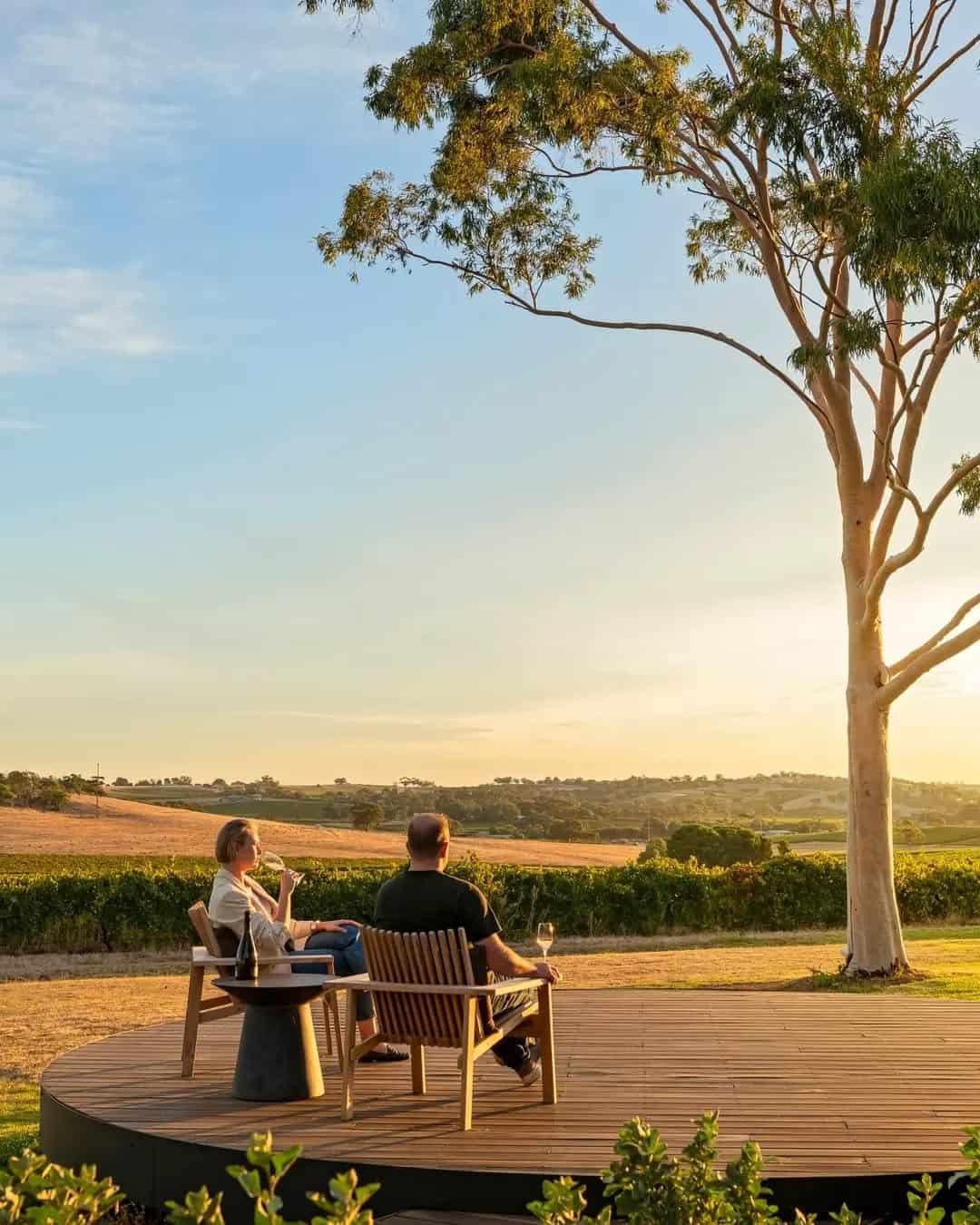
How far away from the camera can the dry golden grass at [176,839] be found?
37312mm

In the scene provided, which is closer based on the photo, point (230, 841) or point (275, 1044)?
point (275, 1044)

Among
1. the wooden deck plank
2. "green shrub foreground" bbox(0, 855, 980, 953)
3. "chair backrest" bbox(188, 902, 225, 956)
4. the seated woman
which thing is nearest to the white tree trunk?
the wooden deck plank

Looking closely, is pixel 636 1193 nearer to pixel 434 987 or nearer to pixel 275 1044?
pixel 434 987

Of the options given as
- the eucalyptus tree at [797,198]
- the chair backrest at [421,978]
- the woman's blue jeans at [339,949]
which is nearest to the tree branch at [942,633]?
the eucalyptus tree at [797,198]

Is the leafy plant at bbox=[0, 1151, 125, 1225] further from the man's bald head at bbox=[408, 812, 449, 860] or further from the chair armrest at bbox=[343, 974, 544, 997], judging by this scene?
the man's bald head at bbox=[408, 812, 449, 860]

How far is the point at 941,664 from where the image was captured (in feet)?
40.9

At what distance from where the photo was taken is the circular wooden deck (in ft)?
13.5

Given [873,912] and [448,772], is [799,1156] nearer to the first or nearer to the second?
[873,912]

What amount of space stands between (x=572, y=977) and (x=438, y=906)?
35.4ft

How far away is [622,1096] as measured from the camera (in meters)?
5.14

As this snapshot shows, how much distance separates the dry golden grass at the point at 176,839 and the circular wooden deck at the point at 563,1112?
2651 cm

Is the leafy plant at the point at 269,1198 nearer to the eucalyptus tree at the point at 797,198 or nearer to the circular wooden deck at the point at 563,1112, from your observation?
the circular wooden deck at the point at 563,1112

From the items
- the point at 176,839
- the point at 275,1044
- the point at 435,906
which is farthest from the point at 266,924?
the point at 176,839

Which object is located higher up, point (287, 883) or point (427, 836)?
point (427, 836)
